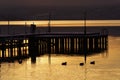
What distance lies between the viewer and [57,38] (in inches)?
2450

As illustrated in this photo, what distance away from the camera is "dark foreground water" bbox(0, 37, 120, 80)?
39.2 meters

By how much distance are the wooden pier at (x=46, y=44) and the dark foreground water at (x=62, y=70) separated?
459 cm

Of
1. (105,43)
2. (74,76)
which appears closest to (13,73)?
(74,76)

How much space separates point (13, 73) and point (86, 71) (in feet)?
18.6

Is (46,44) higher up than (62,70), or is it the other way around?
(62,70)

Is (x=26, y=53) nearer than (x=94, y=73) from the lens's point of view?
No

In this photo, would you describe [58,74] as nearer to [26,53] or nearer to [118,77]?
[118,77]

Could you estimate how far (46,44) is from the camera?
6400 cm

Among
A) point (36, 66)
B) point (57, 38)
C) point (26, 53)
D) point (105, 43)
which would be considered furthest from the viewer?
point (105, 43)

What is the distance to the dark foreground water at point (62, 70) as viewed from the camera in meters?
39.2

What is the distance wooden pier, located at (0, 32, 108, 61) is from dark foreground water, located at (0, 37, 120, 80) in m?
4.59

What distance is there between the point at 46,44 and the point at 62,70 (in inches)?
829

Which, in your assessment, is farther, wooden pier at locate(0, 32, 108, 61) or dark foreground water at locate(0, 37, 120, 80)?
wooden pier at locate(0, 32, 108, 61)

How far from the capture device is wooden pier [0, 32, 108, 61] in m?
55.7
